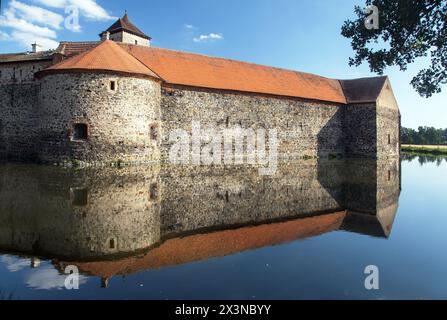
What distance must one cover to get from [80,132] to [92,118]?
895 mm

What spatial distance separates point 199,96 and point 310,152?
10552 millimetres

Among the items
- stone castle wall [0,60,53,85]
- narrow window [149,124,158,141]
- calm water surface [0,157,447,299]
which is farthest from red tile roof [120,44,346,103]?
calm water surface [0,157,447,299]

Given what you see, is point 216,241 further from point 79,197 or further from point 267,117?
point 267,117

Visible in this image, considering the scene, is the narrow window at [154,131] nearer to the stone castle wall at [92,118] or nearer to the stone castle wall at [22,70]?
the stone castle wall at [92,118]

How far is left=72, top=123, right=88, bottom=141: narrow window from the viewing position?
1669 cm

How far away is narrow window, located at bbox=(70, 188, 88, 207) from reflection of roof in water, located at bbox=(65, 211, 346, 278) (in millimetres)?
3388

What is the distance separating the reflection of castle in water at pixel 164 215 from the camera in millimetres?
Result: 5583

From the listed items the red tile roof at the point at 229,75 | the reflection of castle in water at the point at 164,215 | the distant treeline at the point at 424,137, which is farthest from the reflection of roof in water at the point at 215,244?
the distant treeline at the point at 424,137

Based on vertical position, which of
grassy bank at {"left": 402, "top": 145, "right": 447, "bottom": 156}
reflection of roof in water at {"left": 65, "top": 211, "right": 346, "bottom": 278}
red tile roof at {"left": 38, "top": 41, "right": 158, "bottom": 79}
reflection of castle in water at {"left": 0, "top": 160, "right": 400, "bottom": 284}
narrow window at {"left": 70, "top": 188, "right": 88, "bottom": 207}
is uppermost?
red tile roof at {"left": 38, "top": 41, "right": 158, "bottom": 79}

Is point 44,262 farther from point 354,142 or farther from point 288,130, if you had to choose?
point 354,142

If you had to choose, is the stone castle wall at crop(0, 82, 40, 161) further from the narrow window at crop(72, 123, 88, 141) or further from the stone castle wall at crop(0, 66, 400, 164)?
the narrow window at crop(72, 123, 88, 141)

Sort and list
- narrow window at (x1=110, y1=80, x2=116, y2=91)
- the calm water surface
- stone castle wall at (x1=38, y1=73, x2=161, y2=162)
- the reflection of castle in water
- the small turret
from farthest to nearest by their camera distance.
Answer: the small turret → narrow window at (x1=110, y1=80, x2=116, y2=91) → stone castle wall at (x1=38, y1=73, x2=161, y2=162) → the reflection of castle in water → the calm water surface

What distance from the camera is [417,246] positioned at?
6031 millimetres
